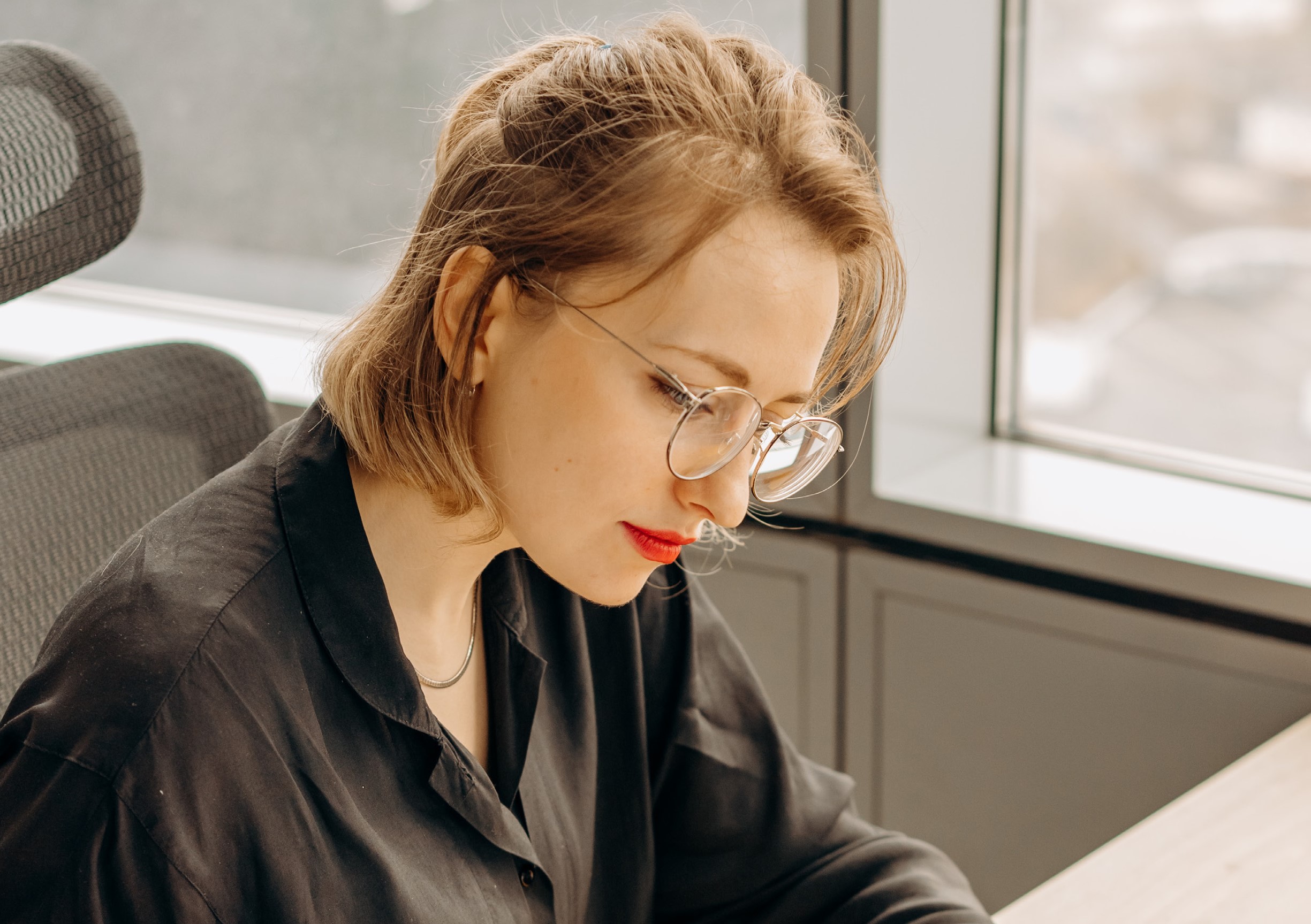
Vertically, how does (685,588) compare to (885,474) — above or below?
above

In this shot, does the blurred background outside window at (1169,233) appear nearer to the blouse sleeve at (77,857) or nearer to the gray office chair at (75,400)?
the gray office chair at (75,400)

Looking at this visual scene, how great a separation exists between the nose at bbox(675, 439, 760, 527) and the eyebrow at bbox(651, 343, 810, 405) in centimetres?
5

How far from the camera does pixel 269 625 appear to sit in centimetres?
82

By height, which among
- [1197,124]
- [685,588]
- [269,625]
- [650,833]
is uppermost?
[1197,124]

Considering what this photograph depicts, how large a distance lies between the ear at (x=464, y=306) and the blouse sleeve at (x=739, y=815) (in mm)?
350

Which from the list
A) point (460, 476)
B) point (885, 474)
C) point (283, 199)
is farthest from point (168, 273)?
point (460, 476)

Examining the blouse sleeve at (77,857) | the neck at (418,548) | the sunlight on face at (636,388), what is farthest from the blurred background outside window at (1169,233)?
the blouse sleeve at (77,857)

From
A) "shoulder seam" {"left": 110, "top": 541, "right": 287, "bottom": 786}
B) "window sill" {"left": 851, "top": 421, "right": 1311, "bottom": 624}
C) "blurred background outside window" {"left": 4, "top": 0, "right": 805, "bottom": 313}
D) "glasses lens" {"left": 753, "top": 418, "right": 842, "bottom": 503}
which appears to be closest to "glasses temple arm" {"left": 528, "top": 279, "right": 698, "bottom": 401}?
"glasses lens" {"left": 753, "top": 418, "right": 842, "bottom": 503}

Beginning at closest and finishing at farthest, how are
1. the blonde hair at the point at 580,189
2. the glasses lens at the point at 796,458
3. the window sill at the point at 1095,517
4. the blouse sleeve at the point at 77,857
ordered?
the blouse sleeve at the point at 77,857, the blonde hair at the point at 580,189, the glasses lens at the point at 796,458, the window sill at the point at 1095,517

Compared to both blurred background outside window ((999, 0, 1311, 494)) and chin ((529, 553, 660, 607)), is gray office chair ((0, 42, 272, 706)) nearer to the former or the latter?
chin ((529, 553, 660, 607))

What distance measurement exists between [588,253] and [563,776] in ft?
1.43

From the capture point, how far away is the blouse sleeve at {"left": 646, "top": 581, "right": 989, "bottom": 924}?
1.07 m

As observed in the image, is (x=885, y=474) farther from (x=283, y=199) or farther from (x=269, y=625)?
(x=283, y=199)

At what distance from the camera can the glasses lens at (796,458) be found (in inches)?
36.0
